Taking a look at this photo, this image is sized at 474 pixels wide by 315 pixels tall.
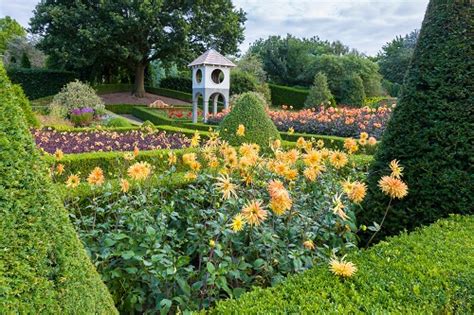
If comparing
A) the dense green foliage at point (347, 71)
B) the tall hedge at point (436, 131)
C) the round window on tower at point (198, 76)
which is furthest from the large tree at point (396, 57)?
the tall hedge at point (436, 131)

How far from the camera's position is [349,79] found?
2561 cm

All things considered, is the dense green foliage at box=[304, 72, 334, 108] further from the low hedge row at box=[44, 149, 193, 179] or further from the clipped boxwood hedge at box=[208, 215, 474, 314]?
the clipped boxwood hedge at box=[208, 215, 474, 314]

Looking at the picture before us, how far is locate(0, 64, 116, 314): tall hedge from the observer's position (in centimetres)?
127

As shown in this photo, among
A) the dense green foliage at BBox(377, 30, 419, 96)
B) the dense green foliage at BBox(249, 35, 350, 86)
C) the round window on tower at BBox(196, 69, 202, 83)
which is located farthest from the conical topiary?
the dense green foliage at BBox(377, 30, 419, 96)

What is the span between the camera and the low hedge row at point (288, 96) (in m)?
27.6

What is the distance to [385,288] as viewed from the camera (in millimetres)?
1863

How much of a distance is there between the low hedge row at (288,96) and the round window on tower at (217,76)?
8.96 metres

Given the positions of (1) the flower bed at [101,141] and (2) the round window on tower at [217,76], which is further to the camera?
(2) the round window on tower at [217,76]

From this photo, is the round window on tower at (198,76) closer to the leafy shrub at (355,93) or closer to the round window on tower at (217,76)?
the round window on tower at (217,76)

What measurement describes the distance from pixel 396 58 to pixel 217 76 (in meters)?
25.9

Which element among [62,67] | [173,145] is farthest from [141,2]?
[173,145]

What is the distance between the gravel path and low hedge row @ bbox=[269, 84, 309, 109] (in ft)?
20.3

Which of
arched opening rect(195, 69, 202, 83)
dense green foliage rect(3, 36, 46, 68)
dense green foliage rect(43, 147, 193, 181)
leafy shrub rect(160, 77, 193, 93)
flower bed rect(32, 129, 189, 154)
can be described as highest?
dense green foliage rect(3, 36, 46, 68)

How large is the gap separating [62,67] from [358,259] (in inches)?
1128
